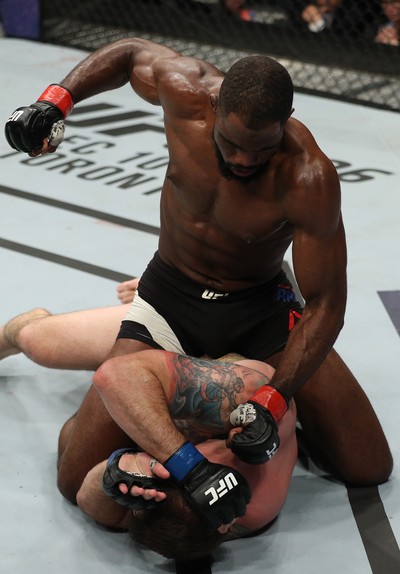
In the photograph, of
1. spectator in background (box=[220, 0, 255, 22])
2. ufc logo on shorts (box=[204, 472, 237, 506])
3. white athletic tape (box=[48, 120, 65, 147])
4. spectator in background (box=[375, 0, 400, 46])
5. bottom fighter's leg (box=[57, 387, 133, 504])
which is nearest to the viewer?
ufc logo on shorts (box=[204, 472, 237, 506])

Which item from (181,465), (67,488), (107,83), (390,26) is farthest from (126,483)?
(390,26)

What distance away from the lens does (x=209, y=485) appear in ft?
7.44

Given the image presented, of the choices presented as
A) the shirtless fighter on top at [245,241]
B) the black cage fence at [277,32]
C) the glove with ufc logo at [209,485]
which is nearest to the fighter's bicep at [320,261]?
the shirtless fighter on top at [245,241]

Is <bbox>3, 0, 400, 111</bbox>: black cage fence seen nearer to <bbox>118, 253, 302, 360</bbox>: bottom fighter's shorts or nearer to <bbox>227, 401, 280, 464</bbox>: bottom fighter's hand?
<bbox>118, 253, 302, 360</bbox>: bottom fighter's shorts

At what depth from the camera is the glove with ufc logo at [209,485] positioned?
2.25m

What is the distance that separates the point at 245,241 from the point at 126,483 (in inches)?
29.5

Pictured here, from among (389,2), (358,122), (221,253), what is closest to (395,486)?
(221,253)

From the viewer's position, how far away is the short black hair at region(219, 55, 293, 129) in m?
2.37

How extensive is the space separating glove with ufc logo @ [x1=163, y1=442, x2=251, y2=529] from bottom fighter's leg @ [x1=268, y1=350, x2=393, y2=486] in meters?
0.54

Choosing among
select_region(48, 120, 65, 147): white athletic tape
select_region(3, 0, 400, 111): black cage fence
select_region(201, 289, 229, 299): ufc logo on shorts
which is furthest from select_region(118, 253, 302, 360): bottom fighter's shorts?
select_region(3, 0, 400, 111): black cage fence

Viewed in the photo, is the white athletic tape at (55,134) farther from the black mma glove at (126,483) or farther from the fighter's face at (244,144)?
the black mma glove at (126,483)

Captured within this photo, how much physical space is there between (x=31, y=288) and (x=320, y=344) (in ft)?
5.07

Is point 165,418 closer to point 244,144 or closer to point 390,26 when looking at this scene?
point 244,144

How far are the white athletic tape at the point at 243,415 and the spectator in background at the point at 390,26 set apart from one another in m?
4.31
